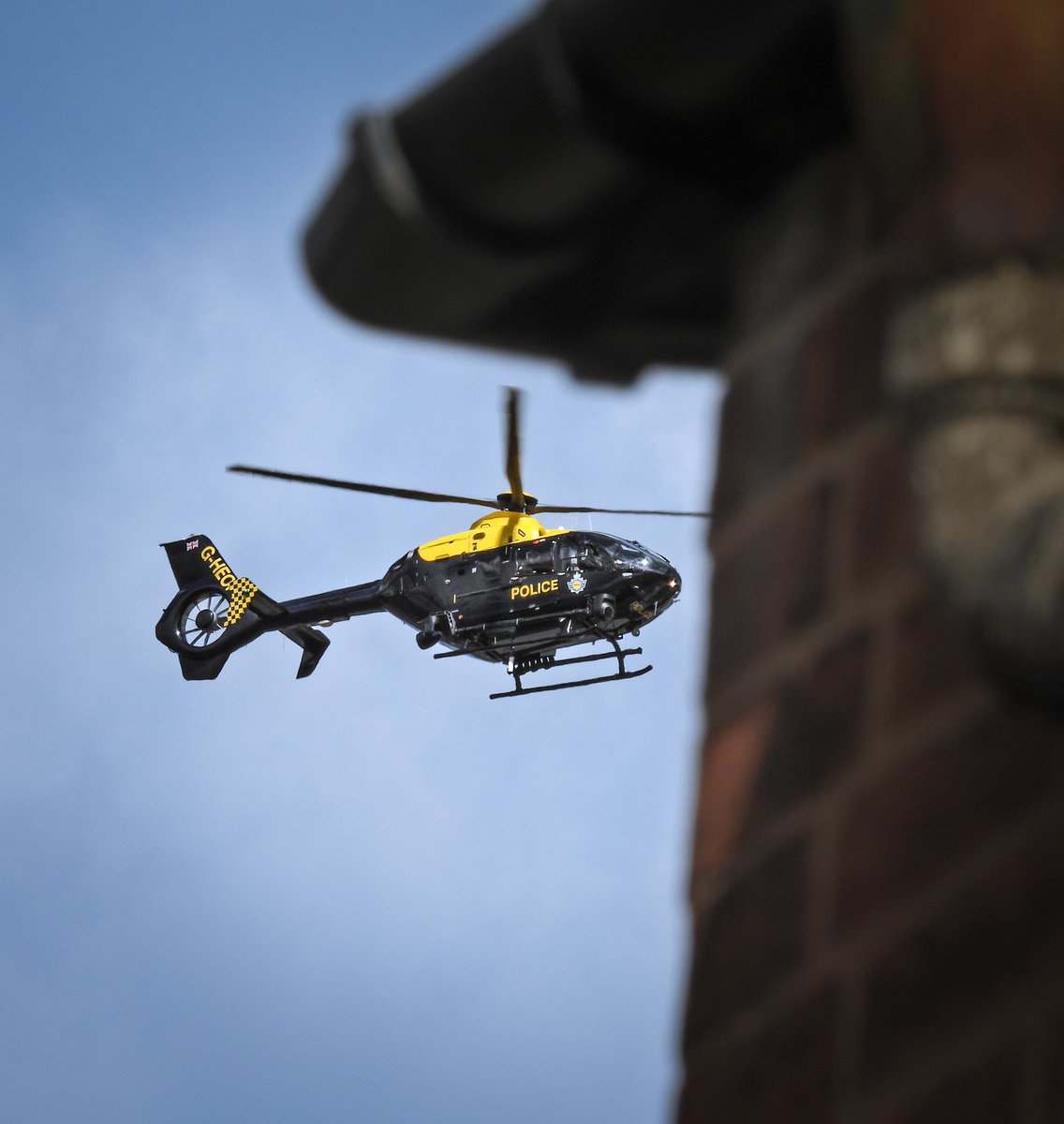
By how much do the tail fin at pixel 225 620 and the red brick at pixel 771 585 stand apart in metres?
26.7

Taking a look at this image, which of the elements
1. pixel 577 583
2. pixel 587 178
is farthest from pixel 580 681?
pixel 587 178

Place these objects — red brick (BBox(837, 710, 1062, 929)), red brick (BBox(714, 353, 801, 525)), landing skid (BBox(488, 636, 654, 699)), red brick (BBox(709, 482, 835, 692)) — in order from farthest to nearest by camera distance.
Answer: landing skid (BBox(488, 636, 654, 699)) < red brick (BBox(714, 353, 801, 525)) < red brick (BBox(709, 482, 835, 692)) < red brick (BBox(837, 710, 1062, 929))

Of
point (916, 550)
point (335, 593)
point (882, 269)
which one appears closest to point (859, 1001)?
point (916, 550)

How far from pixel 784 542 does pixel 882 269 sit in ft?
1.12

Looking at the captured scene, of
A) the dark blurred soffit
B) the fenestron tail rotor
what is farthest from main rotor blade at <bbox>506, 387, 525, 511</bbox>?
the dark blurred soffit

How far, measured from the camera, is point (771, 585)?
7.80ft

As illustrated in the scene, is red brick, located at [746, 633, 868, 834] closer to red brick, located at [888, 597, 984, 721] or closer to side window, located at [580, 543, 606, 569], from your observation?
red brick, located at [888, 597, 984, 721]

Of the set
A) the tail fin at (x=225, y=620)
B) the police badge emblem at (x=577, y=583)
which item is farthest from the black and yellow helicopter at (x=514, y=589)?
the tail fin at (x=225, y=620)

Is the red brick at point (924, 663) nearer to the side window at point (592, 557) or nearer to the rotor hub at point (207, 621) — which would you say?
the side window at point (592, 557)

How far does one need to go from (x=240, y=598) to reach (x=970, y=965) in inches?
1128

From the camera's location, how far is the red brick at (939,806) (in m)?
2.03

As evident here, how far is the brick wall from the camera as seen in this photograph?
196 cm

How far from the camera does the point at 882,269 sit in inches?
92.3

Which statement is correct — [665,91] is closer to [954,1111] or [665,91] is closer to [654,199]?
[654,199]
